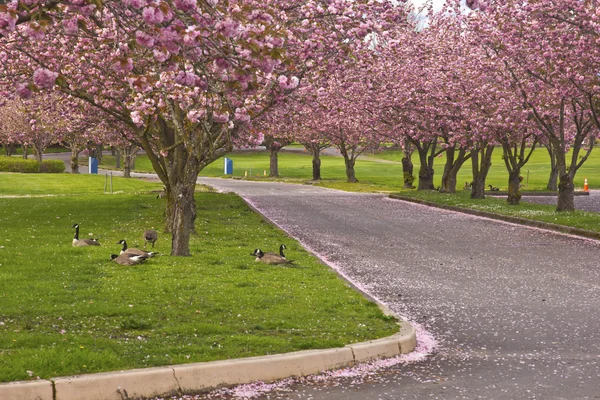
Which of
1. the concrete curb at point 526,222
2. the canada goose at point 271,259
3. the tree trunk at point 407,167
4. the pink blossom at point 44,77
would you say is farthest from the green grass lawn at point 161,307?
the tree trunk at point 407,167

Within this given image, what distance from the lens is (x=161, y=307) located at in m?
10.8

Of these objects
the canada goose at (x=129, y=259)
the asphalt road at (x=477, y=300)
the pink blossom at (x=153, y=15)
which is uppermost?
the pink blossom at (x=153, y=15)

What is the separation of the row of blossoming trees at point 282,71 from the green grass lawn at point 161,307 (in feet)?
7.34

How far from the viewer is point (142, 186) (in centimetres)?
5281

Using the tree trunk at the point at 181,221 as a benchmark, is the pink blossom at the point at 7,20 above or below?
above

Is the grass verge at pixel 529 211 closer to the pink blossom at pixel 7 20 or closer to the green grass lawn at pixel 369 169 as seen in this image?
the green grass lawn at pixel 369 169

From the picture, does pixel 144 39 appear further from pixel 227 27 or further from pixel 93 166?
pixel 93 166

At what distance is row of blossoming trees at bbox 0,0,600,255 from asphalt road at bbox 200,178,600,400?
3330 millimetres

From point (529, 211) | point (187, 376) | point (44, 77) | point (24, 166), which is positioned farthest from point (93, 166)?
point (187, 376)

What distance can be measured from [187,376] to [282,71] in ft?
39.1

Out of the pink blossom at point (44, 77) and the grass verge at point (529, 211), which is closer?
the pink blossom at point (44, 77)

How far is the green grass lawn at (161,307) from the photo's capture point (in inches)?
321

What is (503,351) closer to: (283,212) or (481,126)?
(283,212)

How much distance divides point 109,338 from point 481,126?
2832 centimetres
